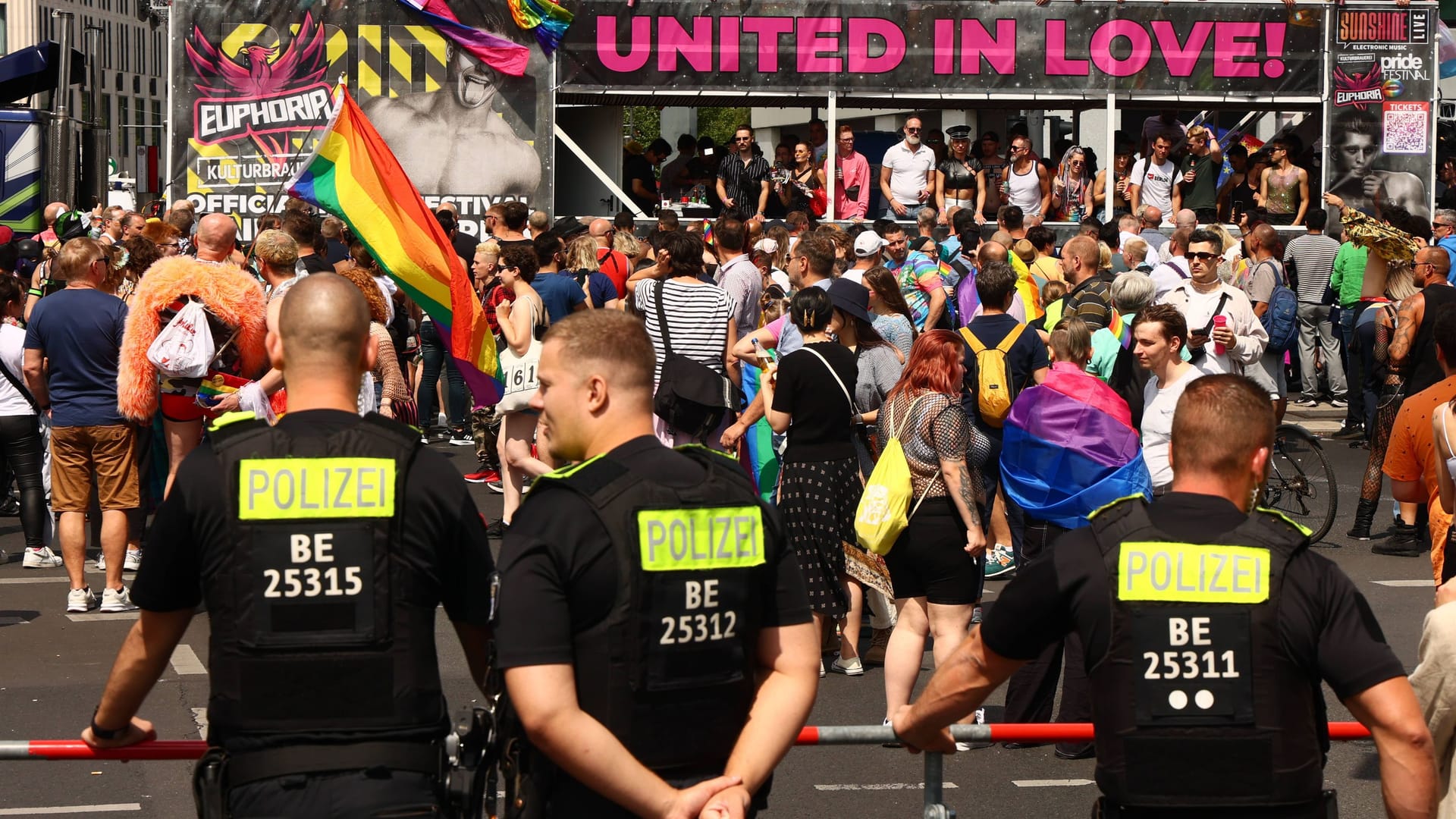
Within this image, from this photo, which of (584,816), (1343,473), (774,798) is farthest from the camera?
(1343,473)

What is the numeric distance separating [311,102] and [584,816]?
1689 cm

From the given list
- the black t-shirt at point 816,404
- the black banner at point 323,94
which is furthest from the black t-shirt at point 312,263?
the black banner at point 323,94

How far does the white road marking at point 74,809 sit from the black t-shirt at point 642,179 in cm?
1606

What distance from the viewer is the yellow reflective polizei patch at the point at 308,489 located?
A: 3.32 metres

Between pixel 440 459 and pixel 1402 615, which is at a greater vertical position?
pixel 440 459

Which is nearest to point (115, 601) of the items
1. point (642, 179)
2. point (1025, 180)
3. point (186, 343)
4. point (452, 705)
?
point (186, 343)

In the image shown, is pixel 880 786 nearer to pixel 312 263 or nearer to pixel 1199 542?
pixel 1199 542

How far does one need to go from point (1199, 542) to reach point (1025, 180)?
55.0 ft

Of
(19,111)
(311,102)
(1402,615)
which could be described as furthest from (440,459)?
(19,111)

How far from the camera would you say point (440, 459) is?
137 inches

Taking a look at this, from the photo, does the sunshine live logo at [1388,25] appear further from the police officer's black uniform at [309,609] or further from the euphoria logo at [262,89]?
the police officer's black uniform at [309,609]

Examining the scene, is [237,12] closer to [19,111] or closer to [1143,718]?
[19,111]

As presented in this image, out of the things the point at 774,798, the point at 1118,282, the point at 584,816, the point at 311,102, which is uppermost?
the point at 311,102

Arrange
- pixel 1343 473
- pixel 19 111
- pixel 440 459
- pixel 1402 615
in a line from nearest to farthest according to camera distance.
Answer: pixel 440 459, pixel 1402 615, pixel 1343 473, pixel 19 111
